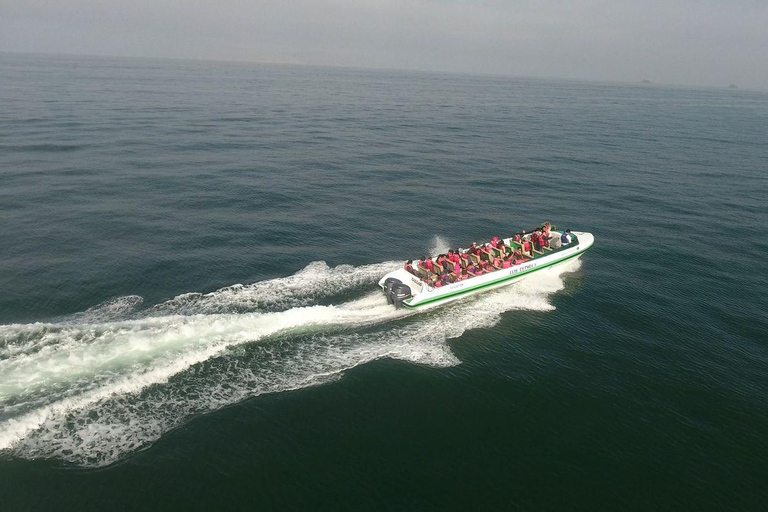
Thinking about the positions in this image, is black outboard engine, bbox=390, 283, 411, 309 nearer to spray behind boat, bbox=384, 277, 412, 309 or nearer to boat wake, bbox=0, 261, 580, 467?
spray behind boat, bbox=384, 277, 412, 309

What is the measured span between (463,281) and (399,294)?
152 inches

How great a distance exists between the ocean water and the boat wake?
9 cm

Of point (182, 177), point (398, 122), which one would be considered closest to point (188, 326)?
point (182, 177)

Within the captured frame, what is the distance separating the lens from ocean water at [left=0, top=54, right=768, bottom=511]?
14.8 metres

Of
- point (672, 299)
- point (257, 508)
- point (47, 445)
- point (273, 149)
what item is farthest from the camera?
point (273, 149)

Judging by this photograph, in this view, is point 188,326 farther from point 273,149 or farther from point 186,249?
point 273,149

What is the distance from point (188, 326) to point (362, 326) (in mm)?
7594

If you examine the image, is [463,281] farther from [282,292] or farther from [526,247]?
[282,292]

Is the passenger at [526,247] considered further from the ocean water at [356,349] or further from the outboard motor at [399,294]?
the outboard motor at [399,294]

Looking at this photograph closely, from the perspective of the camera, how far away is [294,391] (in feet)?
59.1

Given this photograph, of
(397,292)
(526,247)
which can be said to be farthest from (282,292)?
(526,247)

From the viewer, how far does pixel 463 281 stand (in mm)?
25156

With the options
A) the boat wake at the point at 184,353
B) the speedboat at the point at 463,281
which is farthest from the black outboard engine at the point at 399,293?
the boat wake at the point at 184,353

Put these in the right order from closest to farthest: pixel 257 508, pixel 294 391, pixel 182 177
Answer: pixel 257 508 → pixel 294 391 → pixel 182 177
